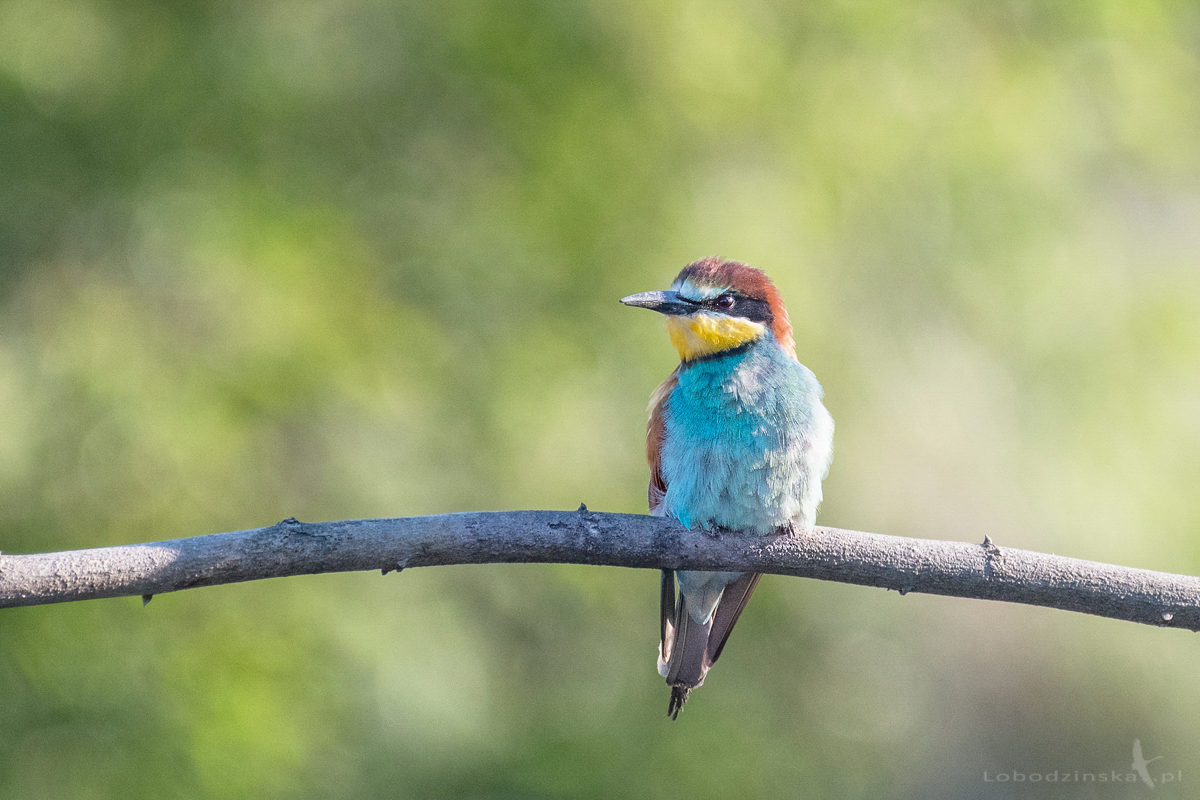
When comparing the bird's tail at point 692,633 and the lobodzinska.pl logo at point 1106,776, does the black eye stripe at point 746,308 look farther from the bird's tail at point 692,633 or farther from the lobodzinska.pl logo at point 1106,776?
the lobodzinska.pl logo at point 1106,776

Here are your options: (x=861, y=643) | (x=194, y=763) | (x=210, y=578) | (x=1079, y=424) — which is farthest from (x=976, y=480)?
(x=210, y=578)

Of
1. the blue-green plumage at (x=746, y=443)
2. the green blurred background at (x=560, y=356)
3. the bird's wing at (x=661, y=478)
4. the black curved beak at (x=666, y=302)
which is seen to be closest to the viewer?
the blue-green plumage at (x=746, y=443)

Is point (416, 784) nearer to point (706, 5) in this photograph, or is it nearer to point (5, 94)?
point (5, 94)

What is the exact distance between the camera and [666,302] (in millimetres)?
2693

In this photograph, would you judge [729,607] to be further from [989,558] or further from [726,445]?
[989,558]

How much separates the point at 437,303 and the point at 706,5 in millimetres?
1531

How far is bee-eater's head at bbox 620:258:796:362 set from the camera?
2693 millimetres

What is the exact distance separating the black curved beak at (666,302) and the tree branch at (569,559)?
2.36ft

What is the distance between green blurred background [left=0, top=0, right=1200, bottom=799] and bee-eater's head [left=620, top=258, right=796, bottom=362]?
3.87 feet

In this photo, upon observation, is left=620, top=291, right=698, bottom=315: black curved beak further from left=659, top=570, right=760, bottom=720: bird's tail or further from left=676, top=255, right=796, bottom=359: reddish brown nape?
left=659, top=570, right=760, bottom=720: bird's tail

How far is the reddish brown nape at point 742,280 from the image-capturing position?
2.75 meters

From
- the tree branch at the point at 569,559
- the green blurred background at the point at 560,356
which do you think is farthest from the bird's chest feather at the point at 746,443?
the green blurred background at the point at 560,356

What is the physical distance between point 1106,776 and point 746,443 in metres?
3.19

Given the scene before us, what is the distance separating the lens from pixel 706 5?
4113 millimetres
